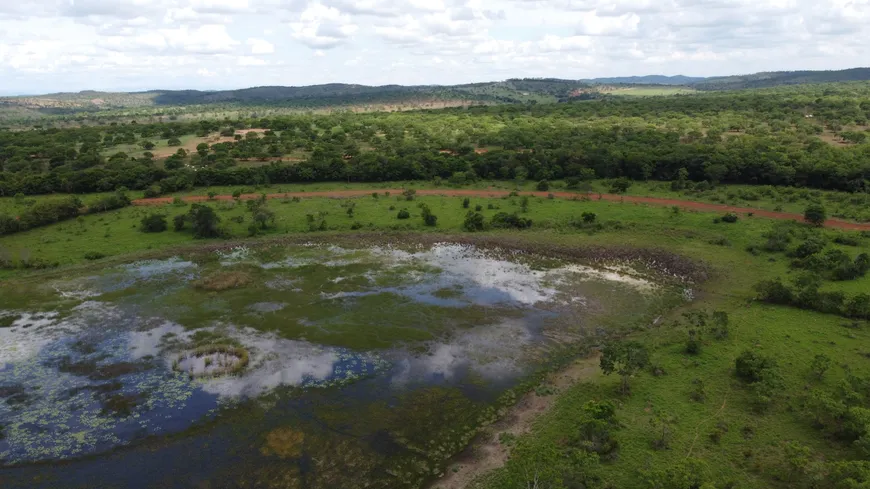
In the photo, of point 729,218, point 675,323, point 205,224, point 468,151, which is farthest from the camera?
point 468,151

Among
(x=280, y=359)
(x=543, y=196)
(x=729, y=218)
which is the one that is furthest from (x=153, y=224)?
(x=729, y=218)

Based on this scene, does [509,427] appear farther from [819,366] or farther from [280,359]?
[819,366]

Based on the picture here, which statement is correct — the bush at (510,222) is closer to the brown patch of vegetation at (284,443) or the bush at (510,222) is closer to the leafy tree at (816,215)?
the leafy tree at (816,215)

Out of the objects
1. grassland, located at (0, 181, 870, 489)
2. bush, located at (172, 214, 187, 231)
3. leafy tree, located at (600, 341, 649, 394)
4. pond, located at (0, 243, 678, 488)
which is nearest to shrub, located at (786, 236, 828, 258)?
grassland, located at (0, 181, 870, 489)

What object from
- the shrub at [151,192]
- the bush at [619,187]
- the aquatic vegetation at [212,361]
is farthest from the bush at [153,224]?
the bush at [619,187]

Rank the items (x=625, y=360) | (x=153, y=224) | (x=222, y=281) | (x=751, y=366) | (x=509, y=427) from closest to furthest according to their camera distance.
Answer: (x=509, y=427), (x=625, y=360), (x=751, y=366), (x=222, y=281), (x=153, y=224)

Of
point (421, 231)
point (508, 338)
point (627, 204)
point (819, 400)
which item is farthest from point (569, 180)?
point (819, 400)

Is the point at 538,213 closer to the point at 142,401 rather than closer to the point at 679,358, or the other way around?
the point at 679,358

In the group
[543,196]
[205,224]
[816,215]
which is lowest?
[205,224]
